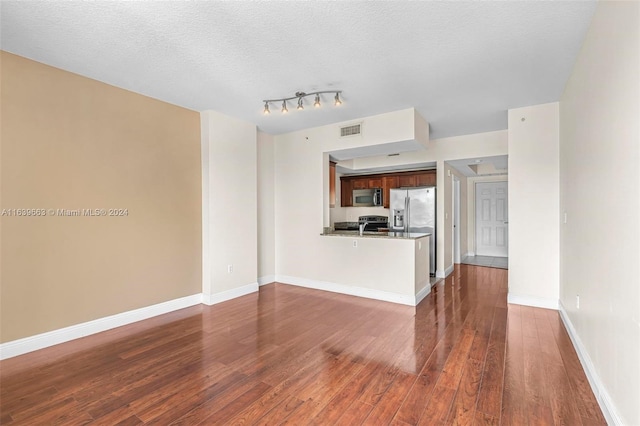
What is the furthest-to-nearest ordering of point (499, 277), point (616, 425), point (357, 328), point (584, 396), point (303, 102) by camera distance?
1. point (499, 277)
2. point (303, 102)
3. point (357, 328)
4. point (584, 396)
5. point (616, 425)

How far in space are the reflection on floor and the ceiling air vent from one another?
4.54 m

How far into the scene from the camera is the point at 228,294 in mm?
4500

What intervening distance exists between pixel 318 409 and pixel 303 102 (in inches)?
130

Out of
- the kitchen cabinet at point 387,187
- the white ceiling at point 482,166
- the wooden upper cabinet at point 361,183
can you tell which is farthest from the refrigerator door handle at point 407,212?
the wooden upper cabinet at point 361,183

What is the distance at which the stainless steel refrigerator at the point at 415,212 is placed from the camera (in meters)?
6.07

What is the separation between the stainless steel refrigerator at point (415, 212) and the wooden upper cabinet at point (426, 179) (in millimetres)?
388

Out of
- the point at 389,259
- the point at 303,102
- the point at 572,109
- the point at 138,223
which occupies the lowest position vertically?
the point at 389,259

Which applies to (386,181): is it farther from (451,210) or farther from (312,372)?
(312,372)

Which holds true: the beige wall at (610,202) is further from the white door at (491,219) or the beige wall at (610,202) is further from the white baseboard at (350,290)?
the white door at (491,219)

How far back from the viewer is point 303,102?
3.93m

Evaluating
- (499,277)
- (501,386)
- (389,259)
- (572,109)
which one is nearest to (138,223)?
(389,259)

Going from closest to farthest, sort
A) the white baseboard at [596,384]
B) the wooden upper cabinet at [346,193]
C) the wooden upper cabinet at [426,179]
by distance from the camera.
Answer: the white baseboard at [596,384]
the wooden upper cabinet at [426,179]
the wooden upper cabinet at [346,193]

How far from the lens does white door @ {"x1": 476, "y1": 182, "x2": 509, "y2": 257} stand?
26.6 ft

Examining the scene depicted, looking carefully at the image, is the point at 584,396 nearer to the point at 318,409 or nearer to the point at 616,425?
the point at 616,425
